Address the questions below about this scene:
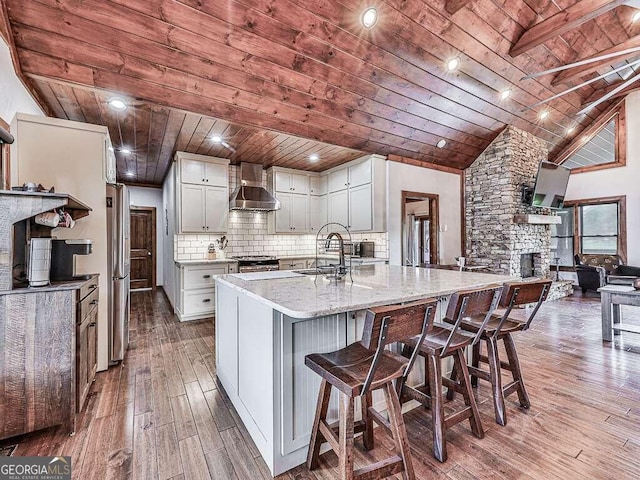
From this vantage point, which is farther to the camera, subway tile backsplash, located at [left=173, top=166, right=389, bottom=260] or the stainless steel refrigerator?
subway tile backsplash, located at [left=173, top=166, right=389, bottom=260]

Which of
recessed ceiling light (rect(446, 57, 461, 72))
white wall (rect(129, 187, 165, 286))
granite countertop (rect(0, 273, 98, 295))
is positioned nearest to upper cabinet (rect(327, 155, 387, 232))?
recessed ceiling light (rect(446, 57, 461, 72))

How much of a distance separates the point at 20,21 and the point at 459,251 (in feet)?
22.4

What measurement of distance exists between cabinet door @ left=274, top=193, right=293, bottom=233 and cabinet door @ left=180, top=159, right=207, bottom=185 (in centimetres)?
146

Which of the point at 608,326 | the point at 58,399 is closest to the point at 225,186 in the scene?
the point at 58,399

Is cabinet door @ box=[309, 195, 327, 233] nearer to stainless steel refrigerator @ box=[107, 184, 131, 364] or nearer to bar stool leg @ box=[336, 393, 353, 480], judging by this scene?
stainless steel refrigerator @ box=[107, 184, 131, 364]

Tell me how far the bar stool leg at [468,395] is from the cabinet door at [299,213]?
4.36 m

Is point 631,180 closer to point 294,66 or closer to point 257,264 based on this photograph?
point 294,66

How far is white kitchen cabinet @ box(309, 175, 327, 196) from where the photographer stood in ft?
20.3

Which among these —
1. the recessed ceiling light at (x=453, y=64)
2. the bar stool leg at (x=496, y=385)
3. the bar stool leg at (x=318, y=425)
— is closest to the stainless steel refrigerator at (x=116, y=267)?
the bar stool leg at (x=318, y=425)

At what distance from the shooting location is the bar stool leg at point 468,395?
6.20ft

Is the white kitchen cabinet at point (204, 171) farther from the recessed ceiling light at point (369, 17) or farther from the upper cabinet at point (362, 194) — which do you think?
the recessed ceiling light at point (369, 17)

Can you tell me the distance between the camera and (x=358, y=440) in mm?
1877

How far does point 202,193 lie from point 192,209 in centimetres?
32

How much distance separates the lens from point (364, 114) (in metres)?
4.09
